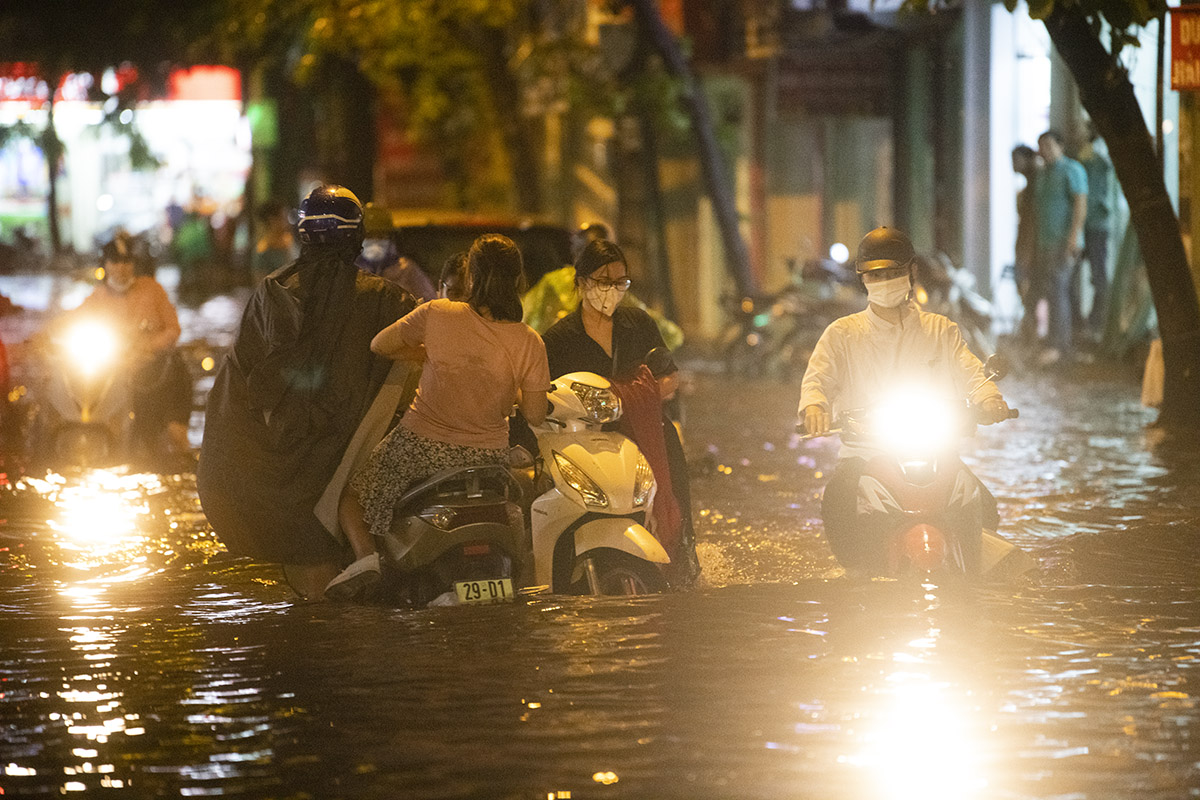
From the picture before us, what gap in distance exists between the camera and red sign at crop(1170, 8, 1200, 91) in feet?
43.0

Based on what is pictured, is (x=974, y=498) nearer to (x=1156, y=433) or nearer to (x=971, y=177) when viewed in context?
(x=1156, y=433)

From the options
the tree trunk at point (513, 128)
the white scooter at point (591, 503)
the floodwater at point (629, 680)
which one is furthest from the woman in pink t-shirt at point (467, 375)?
the tree trunk at point (513, 128)

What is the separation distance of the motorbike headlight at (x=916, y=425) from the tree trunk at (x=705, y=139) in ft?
46.6

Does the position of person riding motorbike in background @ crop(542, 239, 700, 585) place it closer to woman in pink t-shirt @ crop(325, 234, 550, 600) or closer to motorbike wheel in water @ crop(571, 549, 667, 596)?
motorbike wheel in water @ crop(571, 549, 667, 596)

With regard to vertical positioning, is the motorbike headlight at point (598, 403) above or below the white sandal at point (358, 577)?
above

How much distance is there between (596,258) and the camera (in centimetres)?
789

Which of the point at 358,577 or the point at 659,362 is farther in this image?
the point at 659,362

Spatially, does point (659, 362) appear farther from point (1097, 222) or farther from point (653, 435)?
point (1097, 222)

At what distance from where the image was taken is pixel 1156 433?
44.0ft

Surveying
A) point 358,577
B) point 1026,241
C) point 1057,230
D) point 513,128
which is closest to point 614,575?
point 358,577

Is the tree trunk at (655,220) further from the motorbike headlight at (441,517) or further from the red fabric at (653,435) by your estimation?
the motorbike headlight at (441,517)

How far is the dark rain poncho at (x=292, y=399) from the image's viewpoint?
7414 millimetres

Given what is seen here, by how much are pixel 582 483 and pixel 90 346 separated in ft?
19.2

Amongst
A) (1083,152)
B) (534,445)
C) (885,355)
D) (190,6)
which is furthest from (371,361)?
(190,6)
